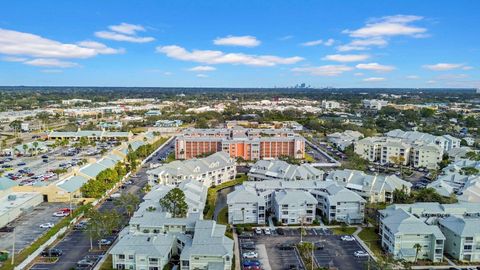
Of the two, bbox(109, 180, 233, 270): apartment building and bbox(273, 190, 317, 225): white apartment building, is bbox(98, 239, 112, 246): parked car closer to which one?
bbox(109, 180, 233, 270): apartment building

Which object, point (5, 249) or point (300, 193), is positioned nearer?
point (5, 249)

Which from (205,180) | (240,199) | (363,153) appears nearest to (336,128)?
(363,153)

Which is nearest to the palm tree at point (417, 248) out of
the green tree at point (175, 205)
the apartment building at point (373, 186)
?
the apartment building at point (373, 186)

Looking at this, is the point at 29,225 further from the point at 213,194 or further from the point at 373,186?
the point at 373,186

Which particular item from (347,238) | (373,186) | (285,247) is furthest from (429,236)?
(373,186)

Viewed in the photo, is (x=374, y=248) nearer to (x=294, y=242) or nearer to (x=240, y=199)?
(x=294, y=242)
